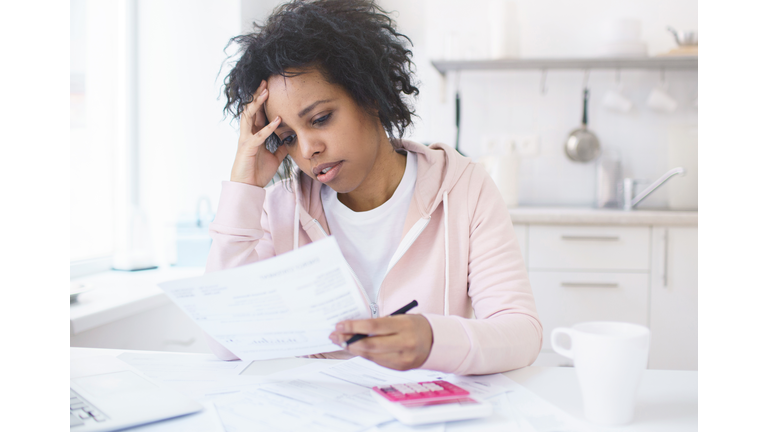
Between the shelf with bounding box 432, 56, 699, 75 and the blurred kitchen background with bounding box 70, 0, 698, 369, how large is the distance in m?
0.01

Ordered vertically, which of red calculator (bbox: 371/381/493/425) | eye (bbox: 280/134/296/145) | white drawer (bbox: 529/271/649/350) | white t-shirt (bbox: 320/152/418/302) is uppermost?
eye (bbox: 280/134/296/145)

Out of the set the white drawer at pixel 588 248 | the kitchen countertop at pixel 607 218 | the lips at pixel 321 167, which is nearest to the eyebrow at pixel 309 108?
the lips at pixel 321 167

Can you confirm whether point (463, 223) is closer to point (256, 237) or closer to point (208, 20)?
point (256, 237)

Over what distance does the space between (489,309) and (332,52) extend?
22.1 inches

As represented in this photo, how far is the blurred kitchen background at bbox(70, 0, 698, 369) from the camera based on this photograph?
188 centimetres

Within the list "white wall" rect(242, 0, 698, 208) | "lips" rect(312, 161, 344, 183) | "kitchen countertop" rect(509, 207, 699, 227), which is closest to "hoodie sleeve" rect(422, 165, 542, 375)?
"lips" rect(312, 161, 344, 183)

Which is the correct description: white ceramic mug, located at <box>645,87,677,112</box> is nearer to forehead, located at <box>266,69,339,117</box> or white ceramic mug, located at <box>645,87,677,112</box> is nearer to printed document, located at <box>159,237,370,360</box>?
forehead, located at <box>266,69,339,117</box>

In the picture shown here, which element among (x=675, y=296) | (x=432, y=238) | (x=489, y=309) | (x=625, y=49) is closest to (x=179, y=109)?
(x=432, y=238)

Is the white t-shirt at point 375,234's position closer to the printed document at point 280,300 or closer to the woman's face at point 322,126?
the woman's face at point 322,126

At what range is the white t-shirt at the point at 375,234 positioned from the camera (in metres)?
1.08

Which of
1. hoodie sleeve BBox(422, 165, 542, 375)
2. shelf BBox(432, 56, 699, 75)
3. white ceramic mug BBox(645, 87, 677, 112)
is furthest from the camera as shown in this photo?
white ceramic mug BBox(645, 87, 677, 112)

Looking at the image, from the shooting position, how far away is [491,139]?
2727 mm

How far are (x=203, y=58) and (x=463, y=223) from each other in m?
1.74

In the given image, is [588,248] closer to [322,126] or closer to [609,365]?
[322,126]
